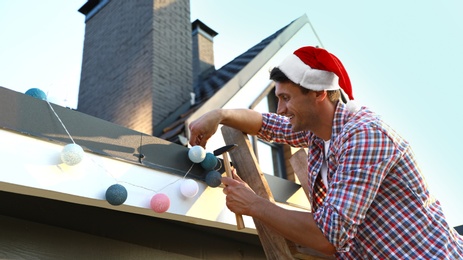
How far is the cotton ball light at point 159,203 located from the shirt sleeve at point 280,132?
2.46 feet

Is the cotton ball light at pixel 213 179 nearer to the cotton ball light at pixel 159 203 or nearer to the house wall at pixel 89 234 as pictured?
the cotton ball light at pixel 159 203

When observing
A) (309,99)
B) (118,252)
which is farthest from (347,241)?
(118,252)

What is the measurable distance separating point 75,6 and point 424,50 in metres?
8.80

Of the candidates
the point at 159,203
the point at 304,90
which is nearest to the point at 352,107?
the point at 304,90

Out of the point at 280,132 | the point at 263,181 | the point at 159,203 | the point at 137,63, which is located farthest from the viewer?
the point at 137,63

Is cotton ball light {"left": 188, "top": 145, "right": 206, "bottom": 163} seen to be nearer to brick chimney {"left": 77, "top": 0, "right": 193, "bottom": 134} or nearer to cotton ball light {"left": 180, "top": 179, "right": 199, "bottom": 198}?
cotton ball light {"left": 180, "top": 179, "right": 199, "bottom": 198}

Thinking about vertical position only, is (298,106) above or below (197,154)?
below

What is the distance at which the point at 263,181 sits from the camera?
2.19m

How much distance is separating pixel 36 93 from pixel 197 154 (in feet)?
2.91

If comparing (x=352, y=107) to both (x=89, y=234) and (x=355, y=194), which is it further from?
(x=89, y=234)

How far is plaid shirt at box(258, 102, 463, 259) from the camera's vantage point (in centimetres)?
159

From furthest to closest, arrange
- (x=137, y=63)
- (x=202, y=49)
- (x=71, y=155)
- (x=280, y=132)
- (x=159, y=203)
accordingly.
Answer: (x=202, y=49), (x=137, y=63), (x=280, y=132), (x=159, y=203), (x=71, y=155)

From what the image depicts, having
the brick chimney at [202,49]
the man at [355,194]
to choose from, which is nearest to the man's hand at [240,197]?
the man at [355,194]

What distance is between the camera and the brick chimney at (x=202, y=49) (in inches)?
358
